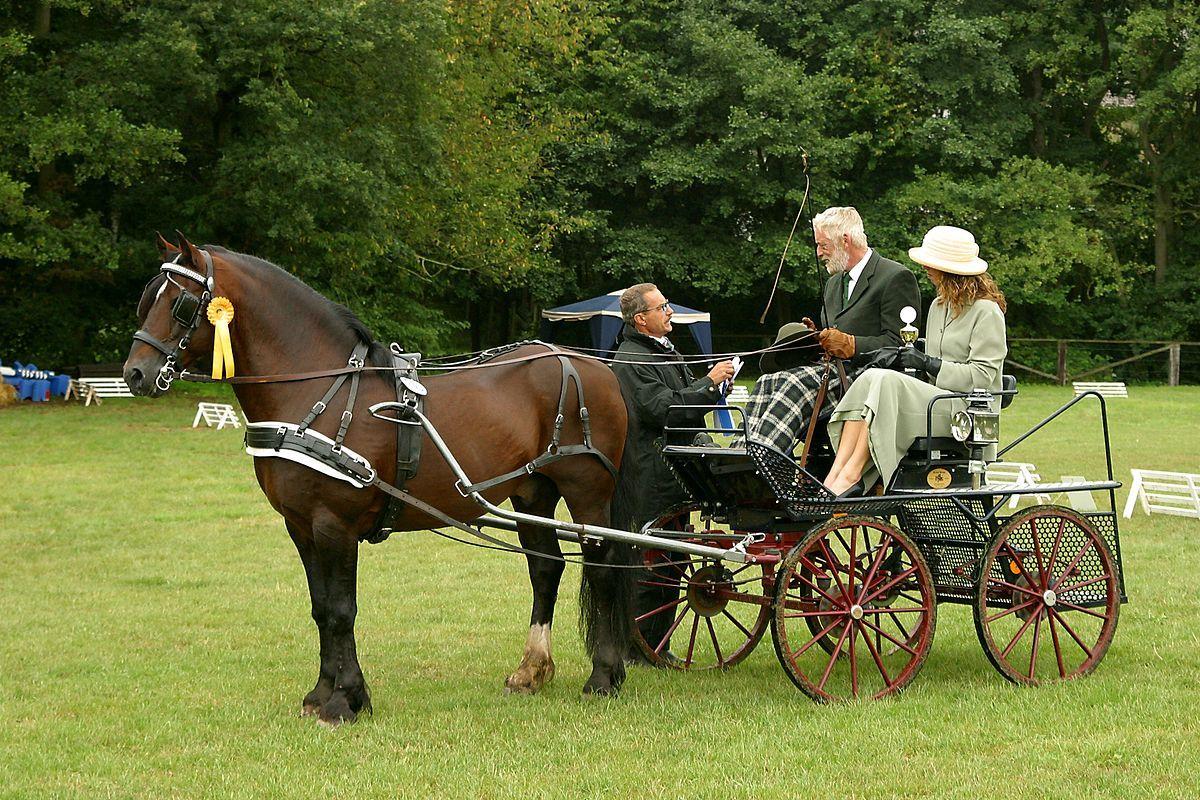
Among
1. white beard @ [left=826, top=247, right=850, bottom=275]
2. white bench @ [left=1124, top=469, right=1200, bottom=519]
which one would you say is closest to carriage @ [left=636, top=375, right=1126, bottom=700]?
white beard @ [left=826, top=247, right=850, bottom=275]

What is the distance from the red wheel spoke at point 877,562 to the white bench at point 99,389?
21014 millimetres

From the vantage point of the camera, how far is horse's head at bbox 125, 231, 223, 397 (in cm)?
578

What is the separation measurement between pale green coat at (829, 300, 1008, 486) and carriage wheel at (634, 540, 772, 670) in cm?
94

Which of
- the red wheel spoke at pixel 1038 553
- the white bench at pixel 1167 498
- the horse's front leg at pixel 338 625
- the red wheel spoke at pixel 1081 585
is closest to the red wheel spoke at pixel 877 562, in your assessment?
the red wheel spoke at pixel 1038 553

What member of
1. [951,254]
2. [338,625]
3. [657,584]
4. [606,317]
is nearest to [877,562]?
[657,584]

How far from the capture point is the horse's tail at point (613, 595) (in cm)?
665

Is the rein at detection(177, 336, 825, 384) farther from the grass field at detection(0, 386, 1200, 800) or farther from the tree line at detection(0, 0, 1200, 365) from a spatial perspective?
the tree line at detection(0, 0, 1200, 365)

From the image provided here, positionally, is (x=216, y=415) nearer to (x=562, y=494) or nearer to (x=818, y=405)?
(x=562, y=494)

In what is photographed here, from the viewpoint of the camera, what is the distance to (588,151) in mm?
33875

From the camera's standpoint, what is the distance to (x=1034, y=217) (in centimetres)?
3316

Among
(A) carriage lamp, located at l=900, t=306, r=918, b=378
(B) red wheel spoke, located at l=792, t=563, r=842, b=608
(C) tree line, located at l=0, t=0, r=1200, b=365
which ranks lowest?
(B) red wheel spoke, located at l=792, t=563, r=842, b=608

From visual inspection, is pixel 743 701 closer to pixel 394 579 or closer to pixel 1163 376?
pixel 394 579

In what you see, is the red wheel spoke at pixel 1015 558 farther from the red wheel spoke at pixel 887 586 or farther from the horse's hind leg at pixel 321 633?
the horse's hind leg at pixel 321 633

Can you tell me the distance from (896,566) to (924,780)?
1.81m
